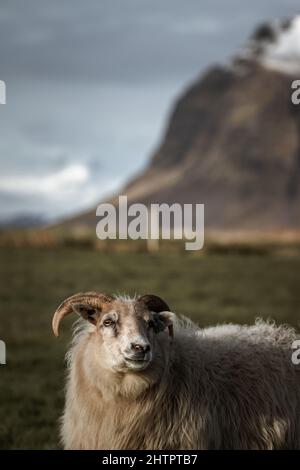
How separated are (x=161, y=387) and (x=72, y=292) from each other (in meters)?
20.2

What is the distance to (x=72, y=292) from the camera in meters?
27.0

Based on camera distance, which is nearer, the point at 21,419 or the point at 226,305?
the point at 21,419

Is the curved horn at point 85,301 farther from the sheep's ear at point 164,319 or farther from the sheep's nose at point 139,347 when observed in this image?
the sheep's nose at point 139,347

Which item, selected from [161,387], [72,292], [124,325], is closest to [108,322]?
[124,325]

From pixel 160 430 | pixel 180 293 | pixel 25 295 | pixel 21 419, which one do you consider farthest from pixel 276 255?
pixel 160 430

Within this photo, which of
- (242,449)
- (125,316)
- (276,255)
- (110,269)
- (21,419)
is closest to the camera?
(125,316)

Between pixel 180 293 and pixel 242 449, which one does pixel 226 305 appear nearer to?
pixel 180 293

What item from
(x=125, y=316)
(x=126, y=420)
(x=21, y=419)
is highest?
(x=125, y=316)

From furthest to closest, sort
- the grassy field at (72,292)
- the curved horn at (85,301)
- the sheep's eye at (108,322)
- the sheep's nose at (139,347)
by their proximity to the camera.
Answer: the grassy field at (72,292) < the curved horn at (85,301) < the sheep's eye at (108,322) < the sheep's nose at (139,347)

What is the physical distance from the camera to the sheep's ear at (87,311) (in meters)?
7.13

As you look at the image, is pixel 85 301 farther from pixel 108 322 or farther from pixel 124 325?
pixel 124 325

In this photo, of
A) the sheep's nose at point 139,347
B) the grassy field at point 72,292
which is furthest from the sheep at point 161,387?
the grassy field at point 72,292

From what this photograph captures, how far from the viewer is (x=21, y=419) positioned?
10484mm
